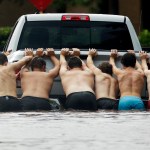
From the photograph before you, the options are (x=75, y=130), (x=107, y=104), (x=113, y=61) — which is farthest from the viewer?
(x=113, y=61)

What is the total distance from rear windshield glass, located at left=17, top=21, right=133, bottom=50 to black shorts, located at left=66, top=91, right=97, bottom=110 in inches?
64.5

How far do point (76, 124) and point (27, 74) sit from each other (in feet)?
11.7

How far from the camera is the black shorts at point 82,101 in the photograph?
17359 mm

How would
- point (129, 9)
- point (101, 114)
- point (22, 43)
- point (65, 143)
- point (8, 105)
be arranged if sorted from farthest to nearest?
1. point (129, 9)
2. point (22, 43)
3. point (8, 105)
4. point (101, 114)
5. point (65, 143)

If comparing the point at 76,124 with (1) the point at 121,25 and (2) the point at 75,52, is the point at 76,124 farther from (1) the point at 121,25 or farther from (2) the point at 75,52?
(1) the point at 121,25

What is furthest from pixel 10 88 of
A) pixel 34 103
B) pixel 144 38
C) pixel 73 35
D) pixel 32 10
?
pixel 32 10

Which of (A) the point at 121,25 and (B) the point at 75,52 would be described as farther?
(A) the point at 121,25

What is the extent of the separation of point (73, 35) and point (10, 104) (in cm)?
220

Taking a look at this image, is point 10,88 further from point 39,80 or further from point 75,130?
point 75,130

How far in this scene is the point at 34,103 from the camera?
57.5 feet

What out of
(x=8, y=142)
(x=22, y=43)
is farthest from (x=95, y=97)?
(x=8, y=142)

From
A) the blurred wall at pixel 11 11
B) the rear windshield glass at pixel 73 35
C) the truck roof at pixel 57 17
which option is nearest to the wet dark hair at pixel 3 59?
the rear windshield glass at pixel 73 35

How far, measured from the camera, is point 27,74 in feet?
58.0

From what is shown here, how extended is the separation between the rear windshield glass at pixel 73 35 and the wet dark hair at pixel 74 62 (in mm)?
1286
